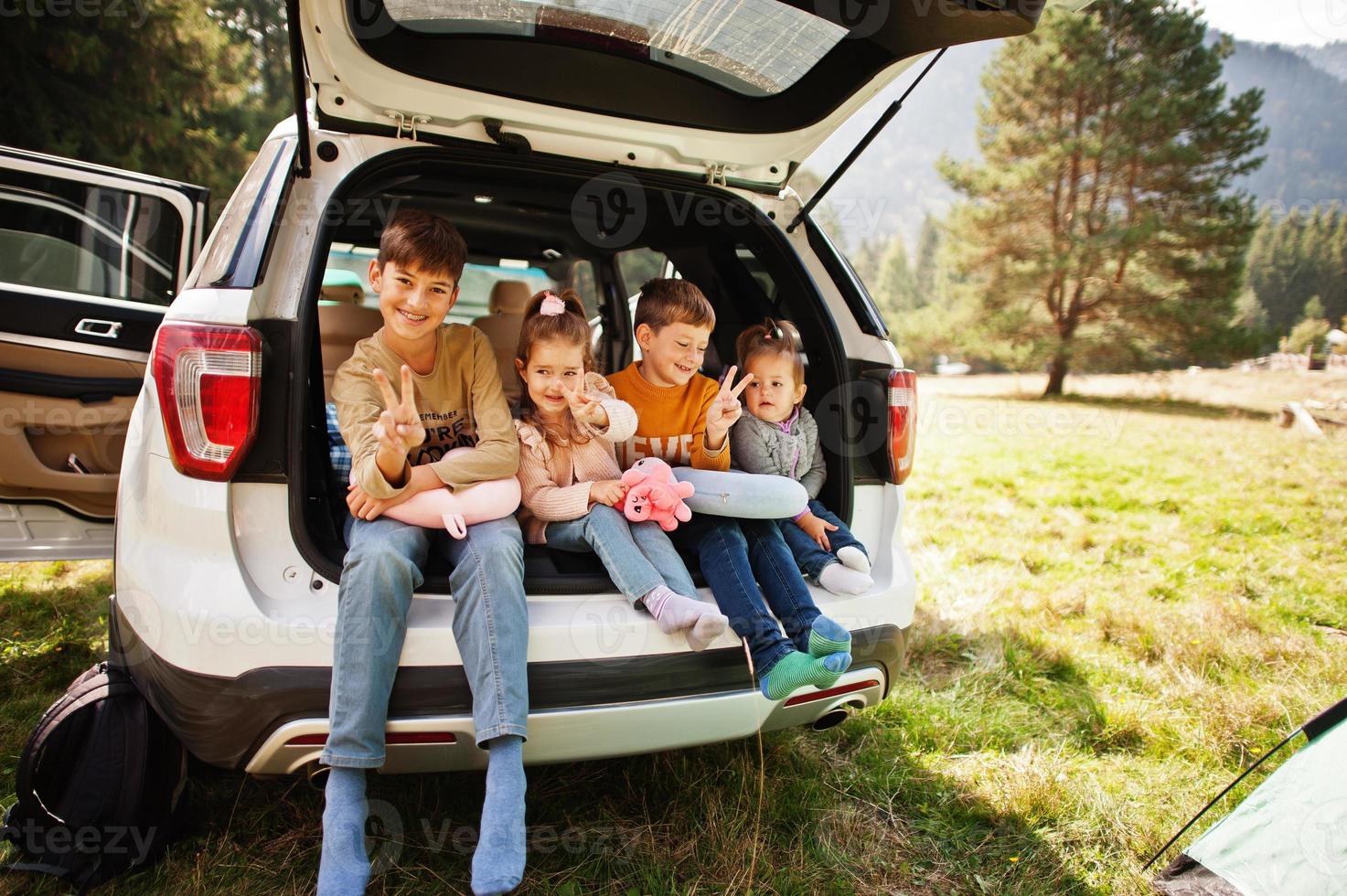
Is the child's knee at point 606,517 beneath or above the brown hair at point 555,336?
beneath

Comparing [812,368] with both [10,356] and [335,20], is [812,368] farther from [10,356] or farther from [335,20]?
[10,356]

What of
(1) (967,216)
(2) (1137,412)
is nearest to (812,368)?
(2) (1137,412)

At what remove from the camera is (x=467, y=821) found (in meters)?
1.93

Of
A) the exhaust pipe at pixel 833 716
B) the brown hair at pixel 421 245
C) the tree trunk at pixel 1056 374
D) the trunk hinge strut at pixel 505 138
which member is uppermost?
the trunk hinge strut at pixel 505 138

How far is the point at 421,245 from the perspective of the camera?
1806 millimetres

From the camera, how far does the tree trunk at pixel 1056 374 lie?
18.0 m

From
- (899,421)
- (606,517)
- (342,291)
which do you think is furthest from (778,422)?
(342,291)

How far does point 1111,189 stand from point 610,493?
68.9ft

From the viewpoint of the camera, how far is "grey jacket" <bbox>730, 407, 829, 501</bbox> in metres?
2.19

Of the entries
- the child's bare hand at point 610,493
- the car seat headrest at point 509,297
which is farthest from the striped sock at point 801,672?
the car seat headrest at point 509,297

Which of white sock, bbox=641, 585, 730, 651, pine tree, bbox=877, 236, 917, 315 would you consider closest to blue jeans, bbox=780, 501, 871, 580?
white sock, bbox=641, 585, 730, 651

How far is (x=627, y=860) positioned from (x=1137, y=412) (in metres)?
14.6

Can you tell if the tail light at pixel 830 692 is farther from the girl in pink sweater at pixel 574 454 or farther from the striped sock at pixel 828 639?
the girl in pink sweater at pixel 574 454

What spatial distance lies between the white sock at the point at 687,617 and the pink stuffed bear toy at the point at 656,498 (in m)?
0.23
